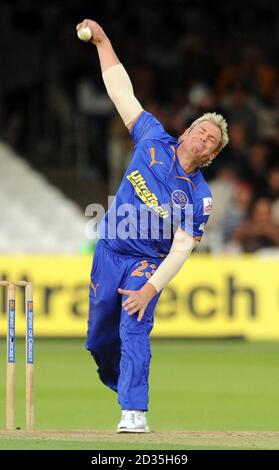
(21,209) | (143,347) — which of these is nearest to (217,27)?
(21,209)

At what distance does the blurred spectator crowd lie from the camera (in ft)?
61.5

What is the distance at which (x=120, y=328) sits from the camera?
25.3ft

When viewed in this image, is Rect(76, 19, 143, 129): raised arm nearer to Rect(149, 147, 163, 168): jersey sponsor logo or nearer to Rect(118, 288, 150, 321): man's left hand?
Rect(149, 147, 163, 168): jersey sponsor logo

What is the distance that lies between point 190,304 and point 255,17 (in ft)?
22.5

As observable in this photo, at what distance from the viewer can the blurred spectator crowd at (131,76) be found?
61.5 ft

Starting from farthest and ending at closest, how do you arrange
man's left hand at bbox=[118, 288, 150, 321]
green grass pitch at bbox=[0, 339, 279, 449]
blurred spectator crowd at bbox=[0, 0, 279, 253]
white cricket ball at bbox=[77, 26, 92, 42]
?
blurred spectator crowd at bbox=[0, 0, 279, 253] < white cricket ball at bbox=[77, 26, 92, 42] < man's left hand at bbox=[118, 288, 150, 321] < green grass pitch at bbox=[0, 339, 279, 449]

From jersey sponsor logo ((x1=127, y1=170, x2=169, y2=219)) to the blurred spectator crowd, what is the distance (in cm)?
1014

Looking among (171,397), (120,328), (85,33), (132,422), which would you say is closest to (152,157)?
(85,33)

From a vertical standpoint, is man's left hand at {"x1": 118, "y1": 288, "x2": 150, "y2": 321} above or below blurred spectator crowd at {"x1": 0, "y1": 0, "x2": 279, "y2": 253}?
below

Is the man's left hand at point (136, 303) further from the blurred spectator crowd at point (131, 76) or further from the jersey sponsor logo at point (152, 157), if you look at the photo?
the blurred spectator crowd at point (131, 76)

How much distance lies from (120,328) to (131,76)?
11952 millimetres

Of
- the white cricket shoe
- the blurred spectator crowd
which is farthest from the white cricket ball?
the blurred spectator crowd

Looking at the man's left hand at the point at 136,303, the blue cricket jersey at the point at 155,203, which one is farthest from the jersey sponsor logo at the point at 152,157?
the man's left hand at the point at 136,303

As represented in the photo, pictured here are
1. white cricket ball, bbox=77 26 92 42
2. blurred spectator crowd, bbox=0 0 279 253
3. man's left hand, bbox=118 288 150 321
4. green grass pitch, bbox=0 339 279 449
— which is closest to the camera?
green grass pitch, bbox=0 339 279 449
